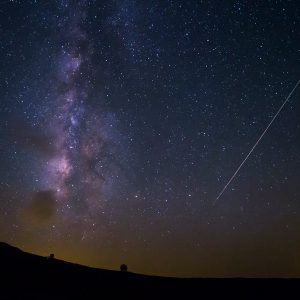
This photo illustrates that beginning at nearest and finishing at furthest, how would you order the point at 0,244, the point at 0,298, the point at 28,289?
the point at 0,298 < the point at 28,289 < the point at 0,244

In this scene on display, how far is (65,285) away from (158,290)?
5.24 feet

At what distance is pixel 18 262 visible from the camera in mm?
5492

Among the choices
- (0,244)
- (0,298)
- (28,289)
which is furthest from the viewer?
(0,244)

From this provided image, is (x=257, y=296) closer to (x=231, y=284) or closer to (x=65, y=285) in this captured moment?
(x=231, y=284)

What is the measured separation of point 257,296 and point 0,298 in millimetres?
4152

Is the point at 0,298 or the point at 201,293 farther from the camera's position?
the point at 201,293

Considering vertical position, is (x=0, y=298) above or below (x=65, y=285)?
below

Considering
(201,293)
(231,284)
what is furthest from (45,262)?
(231,284)

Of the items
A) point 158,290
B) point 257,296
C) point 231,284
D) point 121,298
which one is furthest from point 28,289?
point 257,296

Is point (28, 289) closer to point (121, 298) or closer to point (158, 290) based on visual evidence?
point (121, 298)

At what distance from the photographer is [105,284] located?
19.0 ft

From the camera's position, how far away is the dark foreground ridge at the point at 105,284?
539 centimetres

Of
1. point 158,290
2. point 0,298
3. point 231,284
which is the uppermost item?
point 231,284

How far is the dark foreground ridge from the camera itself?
5.39 meters
